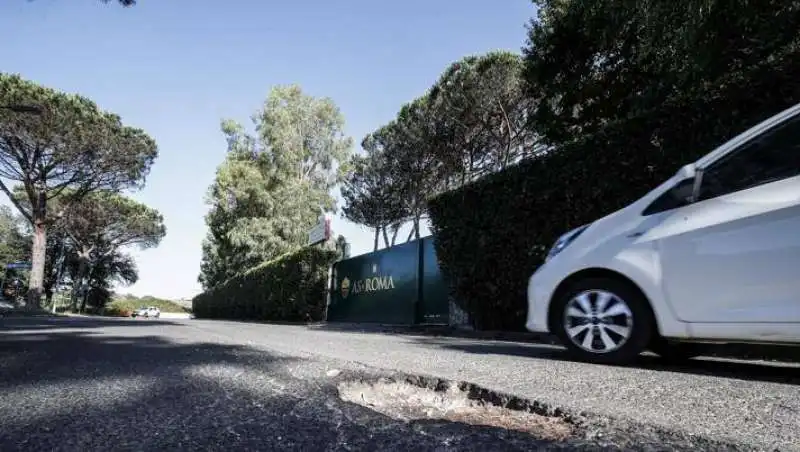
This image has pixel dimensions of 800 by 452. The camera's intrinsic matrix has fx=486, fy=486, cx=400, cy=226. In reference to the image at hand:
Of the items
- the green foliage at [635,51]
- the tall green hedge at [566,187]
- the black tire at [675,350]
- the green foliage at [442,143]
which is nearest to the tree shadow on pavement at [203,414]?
the black tire at [675,350]

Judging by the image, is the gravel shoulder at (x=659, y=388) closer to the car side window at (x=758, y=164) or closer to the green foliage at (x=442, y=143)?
the car side window at (x=758, y=164)

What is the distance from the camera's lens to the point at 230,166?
2672 cm

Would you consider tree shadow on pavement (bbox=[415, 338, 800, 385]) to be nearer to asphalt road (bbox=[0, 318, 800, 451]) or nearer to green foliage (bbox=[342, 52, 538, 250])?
asphalt road (bbox=[0, 318, 800, 451])

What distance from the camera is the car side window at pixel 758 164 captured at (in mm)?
2904

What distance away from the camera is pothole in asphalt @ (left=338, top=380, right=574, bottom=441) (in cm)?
168

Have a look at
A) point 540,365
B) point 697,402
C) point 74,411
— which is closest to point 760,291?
point 697,402

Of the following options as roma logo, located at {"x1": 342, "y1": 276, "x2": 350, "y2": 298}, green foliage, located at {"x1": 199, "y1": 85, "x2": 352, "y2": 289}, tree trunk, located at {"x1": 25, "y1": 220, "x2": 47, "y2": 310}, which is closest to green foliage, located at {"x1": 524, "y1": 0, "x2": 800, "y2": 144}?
as roma logo, located at {"x1": 342, "y1": 276, "x2": 350, "y2": 298}

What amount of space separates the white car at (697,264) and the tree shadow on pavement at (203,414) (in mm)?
1996

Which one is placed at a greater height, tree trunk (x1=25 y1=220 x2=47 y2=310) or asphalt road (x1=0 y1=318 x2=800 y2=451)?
tree trunk (x1=25 y1=220 x2=47 y2=310)

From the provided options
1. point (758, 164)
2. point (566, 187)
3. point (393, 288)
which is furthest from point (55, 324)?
point (758, 164)

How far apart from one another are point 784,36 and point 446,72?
52.3 ft

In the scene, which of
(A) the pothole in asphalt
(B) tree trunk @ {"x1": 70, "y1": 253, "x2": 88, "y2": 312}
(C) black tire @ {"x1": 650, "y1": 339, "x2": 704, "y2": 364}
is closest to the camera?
(A) the pothole in asphalt

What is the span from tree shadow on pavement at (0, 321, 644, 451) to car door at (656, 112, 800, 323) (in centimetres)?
201

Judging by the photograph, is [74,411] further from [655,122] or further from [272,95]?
[272,95]
